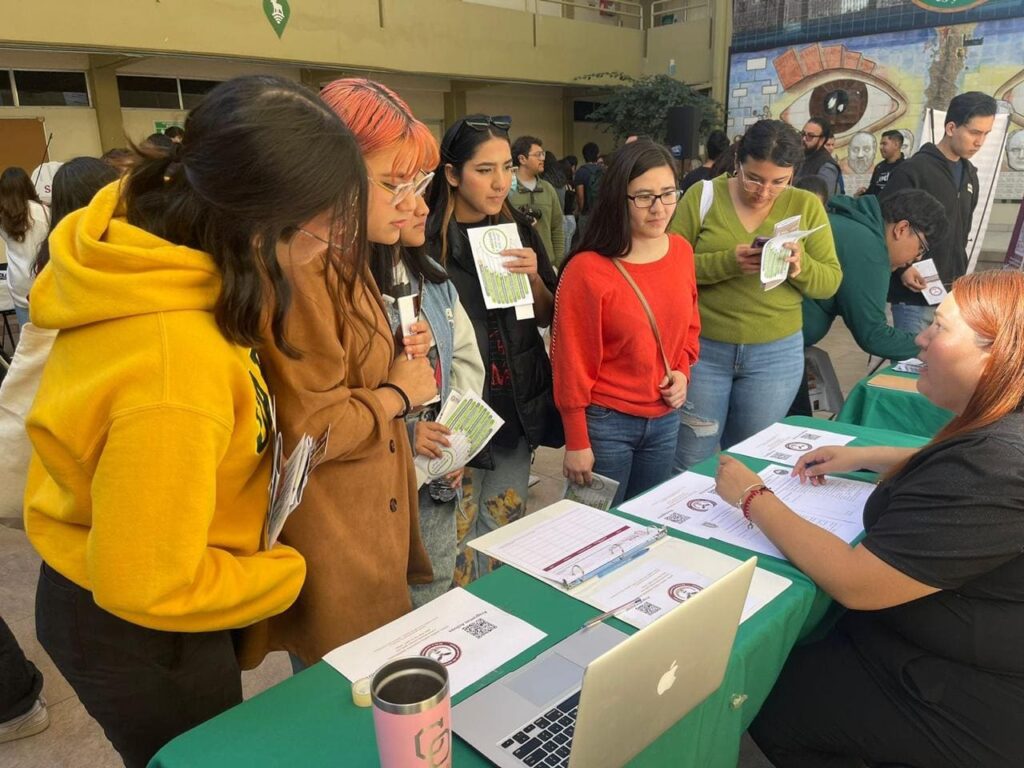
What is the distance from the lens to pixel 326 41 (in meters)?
9.16

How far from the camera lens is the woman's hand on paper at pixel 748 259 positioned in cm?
226

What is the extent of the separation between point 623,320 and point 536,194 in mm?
3886

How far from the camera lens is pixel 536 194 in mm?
5664

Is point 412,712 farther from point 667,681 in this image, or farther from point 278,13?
point 278,13

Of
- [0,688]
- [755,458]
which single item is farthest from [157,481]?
[0,688]

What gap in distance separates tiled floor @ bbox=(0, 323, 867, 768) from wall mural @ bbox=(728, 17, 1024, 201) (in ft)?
35.3

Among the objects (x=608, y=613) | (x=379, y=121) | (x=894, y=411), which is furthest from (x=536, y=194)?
(x=608, y=613)

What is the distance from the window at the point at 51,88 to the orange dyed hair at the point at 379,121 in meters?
9.20

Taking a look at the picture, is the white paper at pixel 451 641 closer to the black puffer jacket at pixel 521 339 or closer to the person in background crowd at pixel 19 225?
the black puffer jacket at pixel 521 339

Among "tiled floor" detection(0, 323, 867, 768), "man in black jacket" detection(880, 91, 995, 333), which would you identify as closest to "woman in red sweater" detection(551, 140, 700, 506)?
"tiled floor" detection(0, 323, 867, 768)

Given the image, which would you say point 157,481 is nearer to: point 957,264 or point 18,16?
point 957,264

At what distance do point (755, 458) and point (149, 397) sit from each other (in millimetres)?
1563

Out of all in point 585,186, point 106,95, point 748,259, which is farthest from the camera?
point 106,95

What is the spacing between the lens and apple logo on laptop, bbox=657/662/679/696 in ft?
2.79
